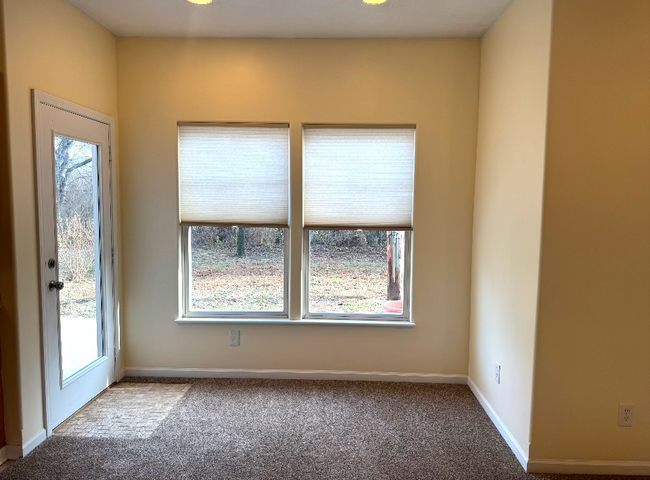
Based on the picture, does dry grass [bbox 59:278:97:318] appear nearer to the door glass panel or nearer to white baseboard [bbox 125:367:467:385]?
the door glass panel

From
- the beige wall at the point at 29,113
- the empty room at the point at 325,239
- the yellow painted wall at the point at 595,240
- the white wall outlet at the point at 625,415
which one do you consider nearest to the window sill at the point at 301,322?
the empty room at the point at 325,239

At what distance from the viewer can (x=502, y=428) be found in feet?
8.23

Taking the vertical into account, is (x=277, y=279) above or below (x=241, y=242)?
below

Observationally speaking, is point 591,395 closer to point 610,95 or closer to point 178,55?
point 610,95

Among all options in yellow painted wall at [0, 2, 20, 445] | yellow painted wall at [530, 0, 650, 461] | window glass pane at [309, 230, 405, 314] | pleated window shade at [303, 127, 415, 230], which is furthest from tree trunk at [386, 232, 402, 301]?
yellow painted wall at [0, 2, 20, 445]

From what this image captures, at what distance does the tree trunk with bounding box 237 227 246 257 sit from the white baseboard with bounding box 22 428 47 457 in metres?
1.69

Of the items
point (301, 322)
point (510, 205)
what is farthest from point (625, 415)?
point (301, 322)

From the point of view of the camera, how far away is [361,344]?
3227 mm

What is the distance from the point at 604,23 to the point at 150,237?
10.6ft

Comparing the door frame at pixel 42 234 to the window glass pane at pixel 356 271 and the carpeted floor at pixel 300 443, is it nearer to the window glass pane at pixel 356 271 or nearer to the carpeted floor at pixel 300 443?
the carpeted floor at pixel 300 443

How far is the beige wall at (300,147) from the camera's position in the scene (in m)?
3.03

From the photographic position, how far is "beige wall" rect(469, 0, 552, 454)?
215 centimetres

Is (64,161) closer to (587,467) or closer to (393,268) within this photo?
(393,268)

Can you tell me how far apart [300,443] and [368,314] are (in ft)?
3.94
